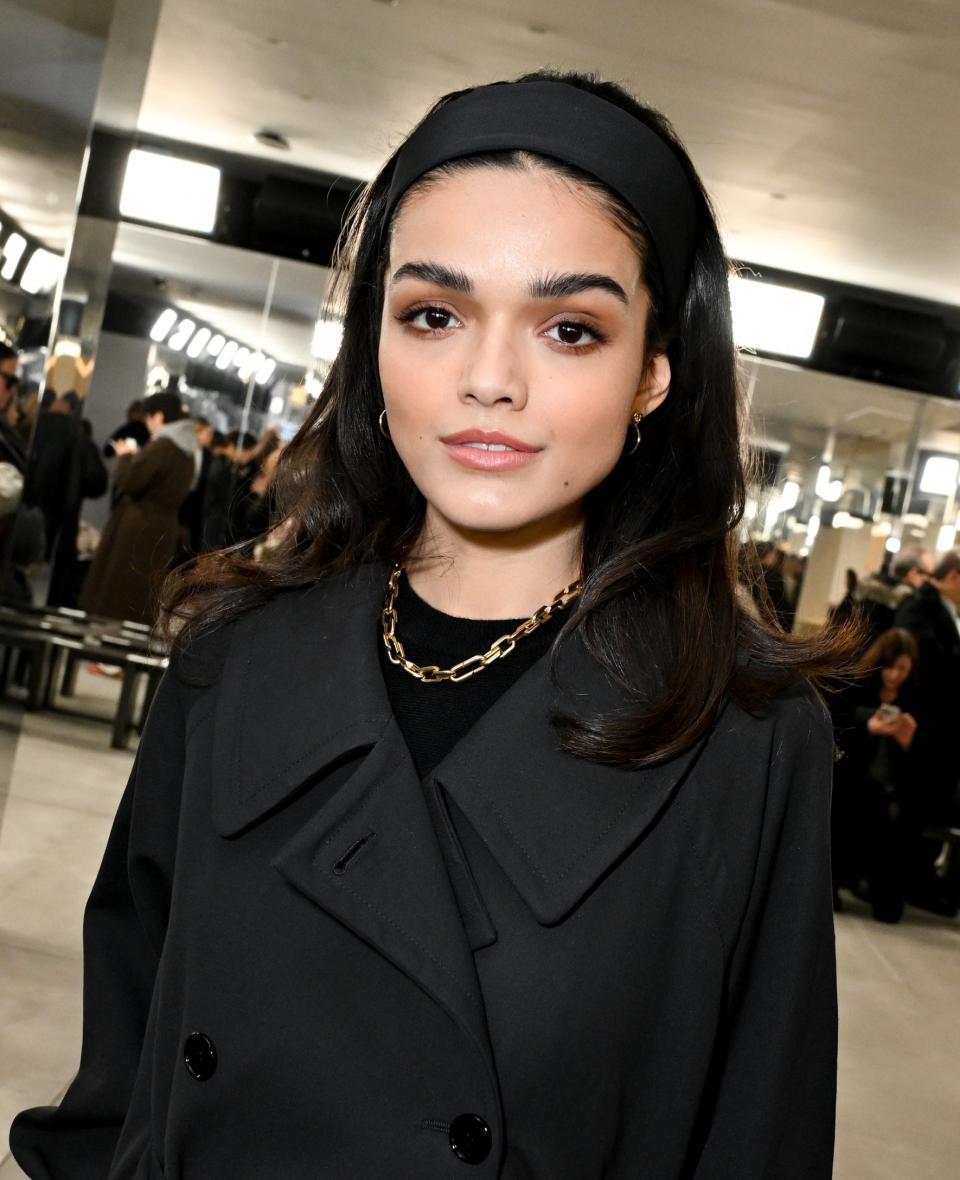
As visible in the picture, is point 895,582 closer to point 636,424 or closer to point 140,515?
point 140,515

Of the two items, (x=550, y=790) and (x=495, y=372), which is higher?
(x=495, y=372)

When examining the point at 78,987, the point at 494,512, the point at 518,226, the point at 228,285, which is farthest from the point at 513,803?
the point at 228,285

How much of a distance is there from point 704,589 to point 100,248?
3568 mm

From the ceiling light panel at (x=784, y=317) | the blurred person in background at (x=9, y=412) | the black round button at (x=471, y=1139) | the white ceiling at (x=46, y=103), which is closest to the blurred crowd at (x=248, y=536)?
the blurred person in background at (x=9, y=412)

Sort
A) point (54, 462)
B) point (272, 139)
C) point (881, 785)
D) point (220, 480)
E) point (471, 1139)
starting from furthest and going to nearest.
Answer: point (220, 480) → point (272, 139) → point (881, 785) → point (54, 462) → point (471, 1139)

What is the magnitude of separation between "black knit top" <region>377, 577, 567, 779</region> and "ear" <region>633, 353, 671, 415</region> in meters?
0.21

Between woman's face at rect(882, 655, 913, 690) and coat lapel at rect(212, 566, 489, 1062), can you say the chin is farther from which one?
woman's face at rect(882, 655, 913, 690)

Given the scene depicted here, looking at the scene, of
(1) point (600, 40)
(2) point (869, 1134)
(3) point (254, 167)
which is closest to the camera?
(2) point (869, 1134)

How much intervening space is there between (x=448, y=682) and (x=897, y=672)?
233 inches

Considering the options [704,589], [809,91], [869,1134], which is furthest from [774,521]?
[704,589]

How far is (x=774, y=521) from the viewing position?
8.63 m

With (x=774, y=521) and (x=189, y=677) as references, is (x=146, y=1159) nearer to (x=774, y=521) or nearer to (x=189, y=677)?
(x=189, y=677)

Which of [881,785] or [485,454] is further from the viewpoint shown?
[881,785]

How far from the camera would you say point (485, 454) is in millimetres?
1196
